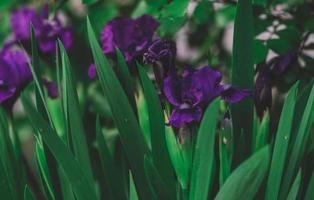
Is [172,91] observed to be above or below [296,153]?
above

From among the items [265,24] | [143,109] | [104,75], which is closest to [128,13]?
[265,24]

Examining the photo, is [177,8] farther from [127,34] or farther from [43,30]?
[43,30]

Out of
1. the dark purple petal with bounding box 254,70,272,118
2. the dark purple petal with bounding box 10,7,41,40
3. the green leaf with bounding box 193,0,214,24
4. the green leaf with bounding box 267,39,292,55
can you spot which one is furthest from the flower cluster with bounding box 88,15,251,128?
the dark purple petal with bounding box 10,7,41,40

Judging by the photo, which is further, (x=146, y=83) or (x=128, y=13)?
(x=128, y=13)

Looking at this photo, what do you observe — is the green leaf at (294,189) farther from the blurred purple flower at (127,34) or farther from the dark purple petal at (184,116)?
the blurred purple flower at (127,34)

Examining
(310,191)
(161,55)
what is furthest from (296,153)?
(161,55)

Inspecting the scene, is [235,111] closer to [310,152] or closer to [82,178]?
[310,152]
